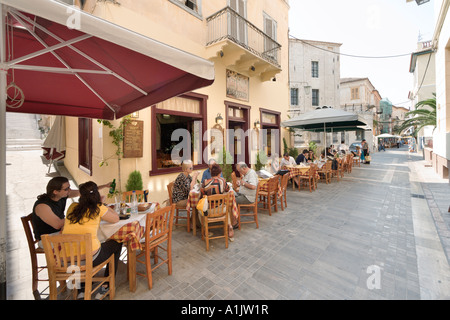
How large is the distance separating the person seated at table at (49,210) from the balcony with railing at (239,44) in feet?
19.6

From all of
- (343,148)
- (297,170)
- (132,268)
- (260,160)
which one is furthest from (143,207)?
(343,148)

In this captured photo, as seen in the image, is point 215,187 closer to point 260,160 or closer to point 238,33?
point 260,160

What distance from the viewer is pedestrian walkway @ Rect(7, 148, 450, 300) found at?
2.47 metres

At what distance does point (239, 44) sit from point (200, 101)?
7.58ft

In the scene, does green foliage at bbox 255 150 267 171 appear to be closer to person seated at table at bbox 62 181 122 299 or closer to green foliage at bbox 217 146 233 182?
green foliage at bbox 217 146 233 182

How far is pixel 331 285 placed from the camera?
2.55 metres

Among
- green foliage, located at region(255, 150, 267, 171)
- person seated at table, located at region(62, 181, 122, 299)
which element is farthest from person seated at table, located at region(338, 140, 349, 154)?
person seated at table, located at region(62, 181, 122, 299)

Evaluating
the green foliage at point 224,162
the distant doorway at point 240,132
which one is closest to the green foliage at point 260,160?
the distant doorway at point 240,132

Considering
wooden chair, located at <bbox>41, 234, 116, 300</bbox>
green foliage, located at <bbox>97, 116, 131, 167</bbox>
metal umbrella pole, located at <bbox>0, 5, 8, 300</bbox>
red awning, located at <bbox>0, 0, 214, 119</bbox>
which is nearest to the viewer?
red awning, located at <bbox>0, 0, 214, 119</bbox>

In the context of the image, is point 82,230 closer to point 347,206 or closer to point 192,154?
point 192,154
